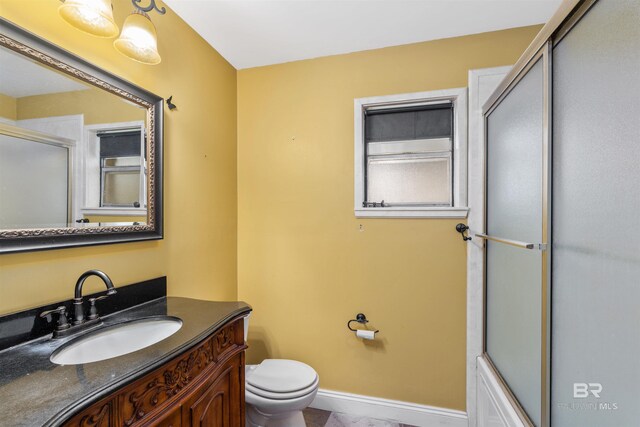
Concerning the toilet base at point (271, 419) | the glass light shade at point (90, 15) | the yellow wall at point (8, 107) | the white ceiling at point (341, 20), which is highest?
the white ceiling at point (341, 20)

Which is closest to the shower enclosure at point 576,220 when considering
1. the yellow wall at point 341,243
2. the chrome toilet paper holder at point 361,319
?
the yellow wall at point 341,243

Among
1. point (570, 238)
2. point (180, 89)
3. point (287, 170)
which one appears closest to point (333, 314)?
point (287, 170)

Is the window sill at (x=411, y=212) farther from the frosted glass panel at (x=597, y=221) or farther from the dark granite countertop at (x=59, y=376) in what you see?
the dark granite countertop at (x=59, y=376)

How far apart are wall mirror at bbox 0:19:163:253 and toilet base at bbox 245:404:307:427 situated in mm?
1122

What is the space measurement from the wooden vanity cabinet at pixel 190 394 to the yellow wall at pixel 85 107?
973 millimetres

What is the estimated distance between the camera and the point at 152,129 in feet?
4.80

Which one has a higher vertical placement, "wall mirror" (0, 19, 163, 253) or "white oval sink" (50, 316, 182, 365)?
"wall mirror" (0, 19, 163, 253)

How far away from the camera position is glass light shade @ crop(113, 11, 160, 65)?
118cm

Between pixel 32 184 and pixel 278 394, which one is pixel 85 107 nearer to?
pixel 32 184

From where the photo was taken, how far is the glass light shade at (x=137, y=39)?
3.87 ft

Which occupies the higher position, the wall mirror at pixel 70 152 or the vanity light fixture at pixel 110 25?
the vanity light fixture at pixel 110 25

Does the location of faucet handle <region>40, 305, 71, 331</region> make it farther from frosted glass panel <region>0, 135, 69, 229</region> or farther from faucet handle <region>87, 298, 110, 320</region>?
frosted glass panel <region>0, 135, 69, 229</region>

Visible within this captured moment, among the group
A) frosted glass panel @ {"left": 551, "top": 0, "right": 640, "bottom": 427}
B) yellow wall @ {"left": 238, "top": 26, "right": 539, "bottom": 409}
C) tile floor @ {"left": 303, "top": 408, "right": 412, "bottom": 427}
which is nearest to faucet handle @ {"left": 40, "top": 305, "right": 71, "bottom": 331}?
yellow wall @ {"left": 238, "top": 26, "right": 539, "bottom": 409}

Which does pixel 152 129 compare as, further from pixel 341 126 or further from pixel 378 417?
pixel 378 417
